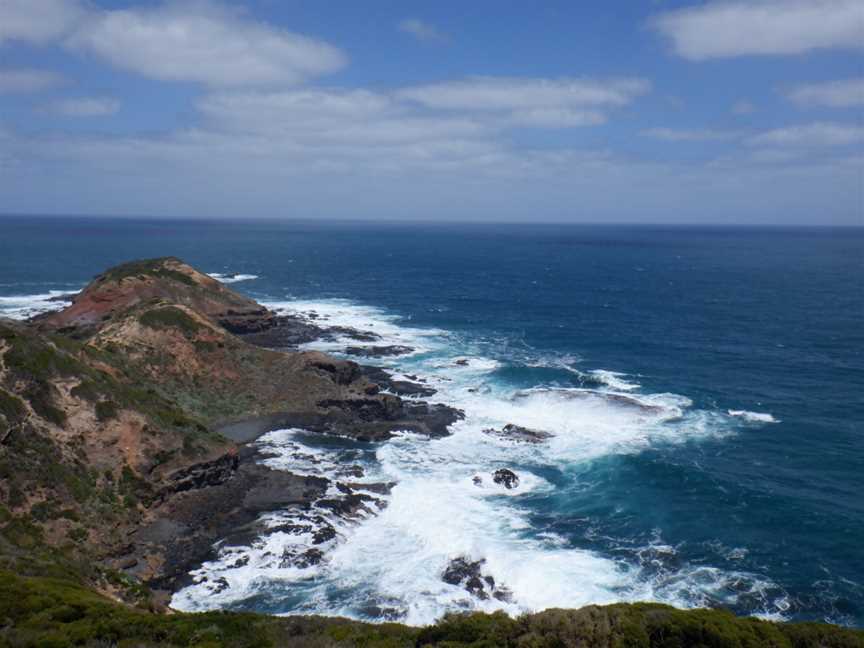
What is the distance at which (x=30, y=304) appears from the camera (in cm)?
12075

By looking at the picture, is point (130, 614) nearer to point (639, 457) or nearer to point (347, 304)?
point (639, 457)

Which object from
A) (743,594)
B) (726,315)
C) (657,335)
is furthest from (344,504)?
(726,315)

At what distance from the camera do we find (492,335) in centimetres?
10975

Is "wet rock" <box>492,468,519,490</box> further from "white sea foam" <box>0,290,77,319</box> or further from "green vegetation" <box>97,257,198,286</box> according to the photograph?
→ "white sea foam" <box>0,290,77,319</box>

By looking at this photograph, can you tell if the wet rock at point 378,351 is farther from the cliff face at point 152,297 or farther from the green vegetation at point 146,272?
the green vegetation at point 146,272

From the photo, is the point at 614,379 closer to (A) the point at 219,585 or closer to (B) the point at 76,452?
(A) the point at 219,585

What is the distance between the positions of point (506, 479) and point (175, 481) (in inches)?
1063

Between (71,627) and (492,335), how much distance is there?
8860 cm

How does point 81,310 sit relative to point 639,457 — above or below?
above

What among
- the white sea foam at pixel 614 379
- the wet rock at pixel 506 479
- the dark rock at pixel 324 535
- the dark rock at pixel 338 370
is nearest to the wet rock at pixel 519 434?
the wet rock at pixel 506 479

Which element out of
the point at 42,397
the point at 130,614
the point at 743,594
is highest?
the point at 42,397

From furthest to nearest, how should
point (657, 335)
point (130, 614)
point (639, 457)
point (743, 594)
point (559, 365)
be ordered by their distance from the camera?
point (657, 335)
point (559, 365)
point (639, 457)
point (743, 594)
point (130, 614)

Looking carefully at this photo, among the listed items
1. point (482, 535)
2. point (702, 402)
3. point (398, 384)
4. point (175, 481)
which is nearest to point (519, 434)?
point (398, 384)

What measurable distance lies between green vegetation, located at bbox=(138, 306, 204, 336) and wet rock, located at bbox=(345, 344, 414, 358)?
25223 mm
